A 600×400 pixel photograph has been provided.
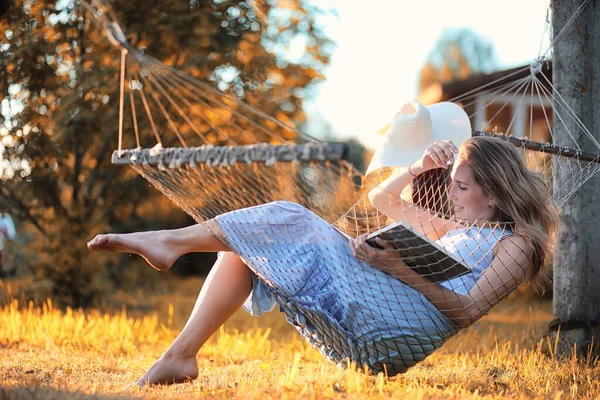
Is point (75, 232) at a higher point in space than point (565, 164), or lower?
lower

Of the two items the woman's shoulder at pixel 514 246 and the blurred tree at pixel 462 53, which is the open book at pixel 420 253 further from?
the blurred tree at pixel 462 53

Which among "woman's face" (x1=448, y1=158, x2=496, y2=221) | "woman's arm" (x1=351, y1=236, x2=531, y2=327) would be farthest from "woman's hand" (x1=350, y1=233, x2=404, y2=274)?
"woman's face" (x1=448, y1=158, x2=496, y2=221)

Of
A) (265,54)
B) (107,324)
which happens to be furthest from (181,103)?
(107,324)

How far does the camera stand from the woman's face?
2.18 metres

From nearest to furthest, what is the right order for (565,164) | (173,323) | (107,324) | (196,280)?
(565,164) → (107,324) → (173,323) → (196,280)

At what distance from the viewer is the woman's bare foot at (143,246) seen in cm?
195

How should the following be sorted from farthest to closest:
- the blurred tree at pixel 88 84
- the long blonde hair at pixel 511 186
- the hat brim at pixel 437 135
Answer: the blurred tree at pixel 88 84 → the hat brim at pixel 437 135 → the long blonde hair at pixel 511 186

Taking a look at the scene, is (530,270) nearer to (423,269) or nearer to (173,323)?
(423,269)

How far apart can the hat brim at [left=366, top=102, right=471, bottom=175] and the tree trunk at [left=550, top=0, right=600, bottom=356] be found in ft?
1.19

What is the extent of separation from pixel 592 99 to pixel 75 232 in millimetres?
3192

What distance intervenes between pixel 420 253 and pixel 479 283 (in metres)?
0.26

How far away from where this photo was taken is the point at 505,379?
2193mm

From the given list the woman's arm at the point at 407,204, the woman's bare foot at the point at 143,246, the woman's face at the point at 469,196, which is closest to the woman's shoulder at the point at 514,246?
the woman's face at the point at 469,196

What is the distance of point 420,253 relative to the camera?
5.95 ft
